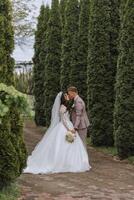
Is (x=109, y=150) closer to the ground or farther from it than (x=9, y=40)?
closer to the ground

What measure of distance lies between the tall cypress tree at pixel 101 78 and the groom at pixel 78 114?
2653 mm

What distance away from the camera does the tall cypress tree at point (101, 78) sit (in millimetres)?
16969

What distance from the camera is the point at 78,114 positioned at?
550 inches

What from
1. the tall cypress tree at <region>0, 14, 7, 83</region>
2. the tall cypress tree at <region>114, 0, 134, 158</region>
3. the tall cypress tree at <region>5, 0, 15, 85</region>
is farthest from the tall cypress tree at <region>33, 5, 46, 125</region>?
the tall cypress tree at <region>0, 14, 7, 83</region>

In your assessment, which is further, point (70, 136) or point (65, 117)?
point (65, 117)

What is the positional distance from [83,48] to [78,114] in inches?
228

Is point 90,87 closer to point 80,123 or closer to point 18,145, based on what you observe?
point 80,123

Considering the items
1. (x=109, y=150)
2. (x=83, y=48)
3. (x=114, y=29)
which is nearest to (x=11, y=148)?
(x=109, y=150)

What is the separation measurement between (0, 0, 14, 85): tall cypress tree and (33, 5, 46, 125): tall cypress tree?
593 inches

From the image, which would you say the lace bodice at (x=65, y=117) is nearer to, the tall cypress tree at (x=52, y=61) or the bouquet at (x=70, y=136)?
the bouquet at (x=70, y=136)

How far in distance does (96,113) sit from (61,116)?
10.7ft

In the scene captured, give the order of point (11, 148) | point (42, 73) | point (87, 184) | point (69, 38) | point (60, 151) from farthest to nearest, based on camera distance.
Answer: point (42, 73)
point (69, 38)
point (60, 151)
point (87, 184)
point (11, 148)

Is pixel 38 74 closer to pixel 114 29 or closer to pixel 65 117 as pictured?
pixel 114 29

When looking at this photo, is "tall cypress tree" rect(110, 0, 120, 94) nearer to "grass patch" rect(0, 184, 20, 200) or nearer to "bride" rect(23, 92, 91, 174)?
"bride" rect(23, 92, 91, 174)
